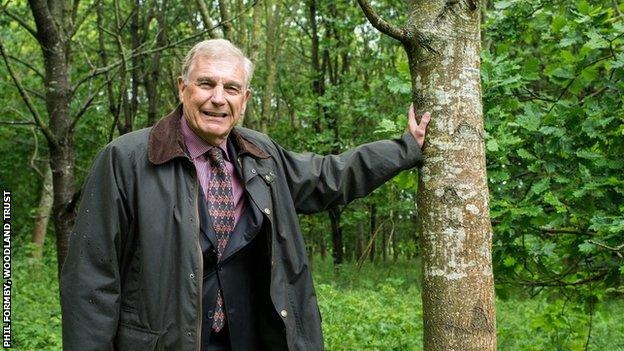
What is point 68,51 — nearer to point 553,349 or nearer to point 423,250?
point 423,250

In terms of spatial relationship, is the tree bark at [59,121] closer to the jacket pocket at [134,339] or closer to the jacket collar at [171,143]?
the jacket collar at [171,143]

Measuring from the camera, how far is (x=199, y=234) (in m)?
2.76

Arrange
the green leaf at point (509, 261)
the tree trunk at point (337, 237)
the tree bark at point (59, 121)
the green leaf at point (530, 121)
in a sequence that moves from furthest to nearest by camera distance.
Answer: the tree trunk at point (337, 237)
the tree bark at point (59, 121)
the green leaf at point (509, 261)
the green leaf at point (530, 121)

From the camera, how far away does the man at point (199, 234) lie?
2.67m

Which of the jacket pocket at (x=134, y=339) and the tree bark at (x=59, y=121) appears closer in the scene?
the jacket pocket at (x=134, y=339)

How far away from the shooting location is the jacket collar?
2777 millimetres

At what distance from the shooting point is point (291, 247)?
9.70 feet

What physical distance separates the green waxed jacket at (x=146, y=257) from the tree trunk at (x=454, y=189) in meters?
0.60

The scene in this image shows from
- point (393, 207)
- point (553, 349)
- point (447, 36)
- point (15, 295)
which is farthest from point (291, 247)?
point (393, 207)

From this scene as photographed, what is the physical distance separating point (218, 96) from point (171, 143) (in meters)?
0.29

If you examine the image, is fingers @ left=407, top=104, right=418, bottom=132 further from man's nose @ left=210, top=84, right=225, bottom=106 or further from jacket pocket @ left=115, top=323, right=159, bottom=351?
jacket pocket @ left=115, top=323, right=159, bottom=351

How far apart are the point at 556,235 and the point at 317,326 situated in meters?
2.27

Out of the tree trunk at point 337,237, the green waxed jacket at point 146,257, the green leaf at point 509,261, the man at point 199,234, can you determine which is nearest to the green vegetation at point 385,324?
the green leaf at point 509,261

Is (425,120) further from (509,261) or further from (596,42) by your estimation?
(509,261)
